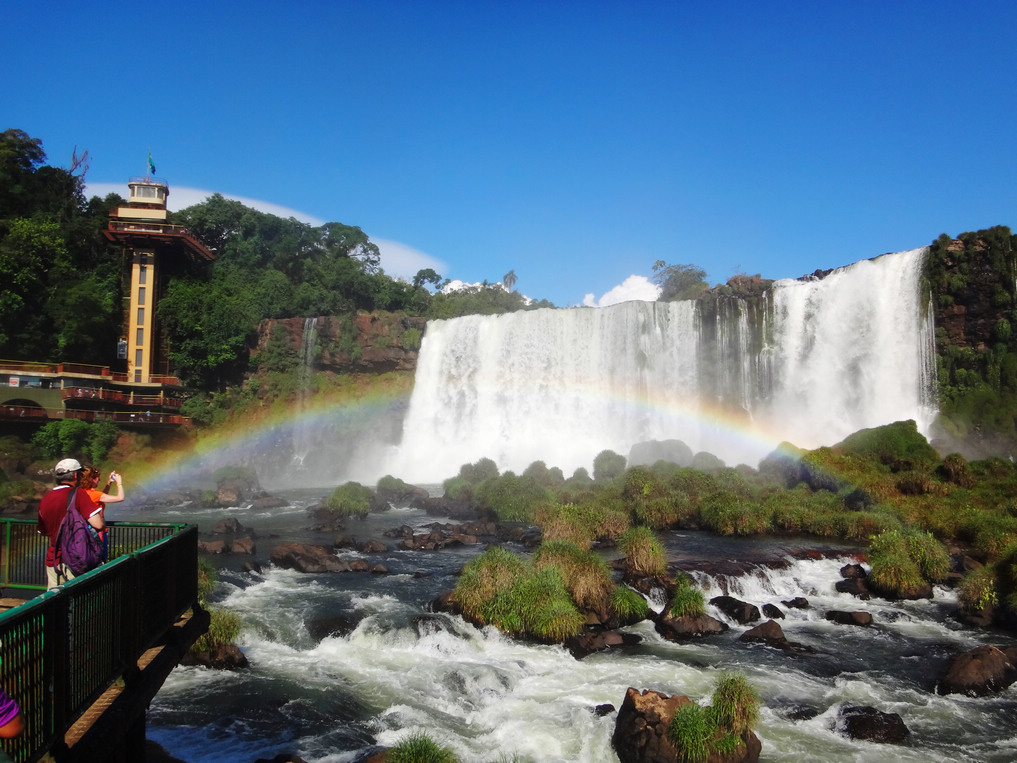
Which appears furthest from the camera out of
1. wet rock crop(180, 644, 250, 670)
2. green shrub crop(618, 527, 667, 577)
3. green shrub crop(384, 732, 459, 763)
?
green shrub crop(618, 527, 667, 577)

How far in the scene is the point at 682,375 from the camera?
36031 millimetres

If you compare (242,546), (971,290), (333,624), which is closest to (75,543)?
(333,624)

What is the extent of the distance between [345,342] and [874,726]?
39.9 meters

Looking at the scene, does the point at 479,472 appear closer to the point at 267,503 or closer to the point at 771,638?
the point at 267,503

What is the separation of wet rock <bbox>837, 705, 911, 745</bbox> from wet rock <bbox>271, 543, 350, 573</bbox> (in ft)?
38.8

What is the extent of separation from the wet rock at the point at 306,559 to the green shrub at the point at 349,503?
7476mm

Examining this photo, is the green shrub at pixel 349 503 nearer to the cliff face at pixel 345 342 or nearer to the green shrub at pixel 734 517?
the green shrub at pixel 734 517

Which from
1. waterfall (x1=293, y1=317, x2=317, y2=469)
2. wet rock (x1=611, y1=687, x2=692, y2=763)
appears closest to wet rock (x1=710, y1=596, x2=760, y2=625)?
wet rock (x1=611, y1=687, x2=692, y2=763)

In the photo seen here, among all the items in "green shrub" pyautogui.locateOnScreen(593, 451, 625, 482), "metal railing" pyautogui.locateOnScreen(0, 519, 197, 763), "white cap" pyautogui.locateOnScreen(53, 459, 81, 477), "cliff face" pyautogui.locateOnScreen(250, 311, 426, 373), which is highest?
"cliff face" pyautogui.locateOnScreen(250, 311, 426, 373)

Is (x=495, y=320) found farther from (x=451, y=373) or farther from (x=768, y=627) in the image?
(x=768, y=627)

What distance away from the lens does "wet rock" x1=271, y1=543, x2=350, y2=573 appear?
17.5 metres

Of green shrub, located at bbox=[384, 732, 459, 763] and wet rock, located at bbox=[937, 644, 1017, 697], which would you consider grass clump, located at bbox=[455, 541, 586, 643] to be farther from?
wet rock, located at bbox=[937, 644, 1017, 697]

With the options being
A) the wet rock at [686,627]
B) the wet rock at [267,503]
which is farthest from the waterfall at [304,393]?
the wet rock at [686,627]

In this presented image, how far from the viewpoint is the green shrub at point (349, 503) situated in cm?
2619
